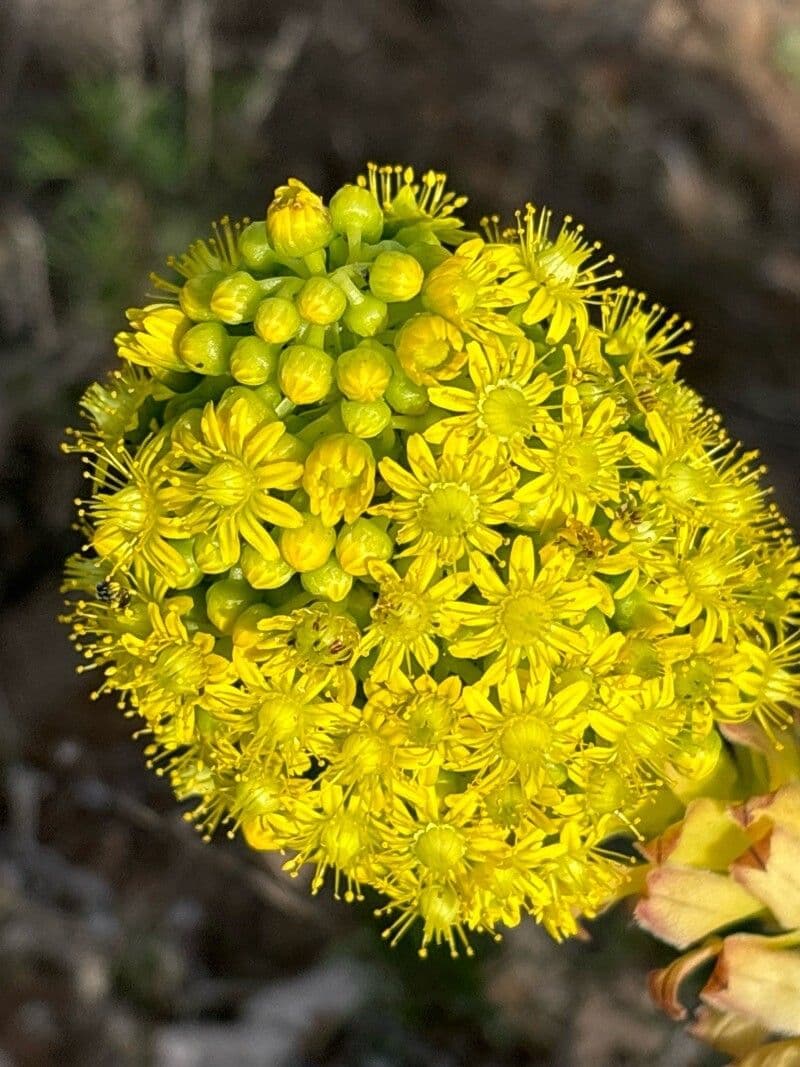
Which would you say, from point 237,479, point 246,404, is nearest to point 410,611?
point 237,479

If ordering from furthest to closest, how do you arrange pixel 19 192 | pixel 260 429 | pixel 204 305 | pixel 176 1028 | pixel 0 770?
pixel 19 192
pixel 0 770
pixel 176 1028
pixel 204 305
pixel 260 429

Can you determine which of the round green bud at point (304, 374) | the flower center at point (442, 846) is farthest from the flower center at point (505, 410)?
the flower center at point (442, 846)

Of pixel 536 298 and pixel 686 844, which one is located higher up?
pixel 536 298

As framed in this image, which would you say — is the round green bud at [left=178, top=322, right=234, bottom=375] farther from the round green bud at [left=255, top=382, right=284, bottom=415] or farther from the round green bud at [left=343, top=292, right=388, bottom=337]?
the round green bud at [left=343, top=292, right=388, bottom=337]

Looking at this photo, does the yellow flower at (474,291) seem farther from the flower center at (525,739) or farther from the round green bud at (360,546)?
the flower center at (525,739)

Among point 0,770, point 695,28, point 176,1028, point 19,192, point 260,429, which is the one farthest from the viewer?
point 695,28

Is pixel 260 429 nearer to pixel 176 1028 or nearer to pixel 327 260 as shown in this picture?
pixel 327 260

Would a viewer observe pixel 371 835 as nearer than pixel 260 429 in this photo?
No

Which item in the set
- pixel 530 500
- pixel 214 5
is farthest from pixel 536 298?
pixel 214 5

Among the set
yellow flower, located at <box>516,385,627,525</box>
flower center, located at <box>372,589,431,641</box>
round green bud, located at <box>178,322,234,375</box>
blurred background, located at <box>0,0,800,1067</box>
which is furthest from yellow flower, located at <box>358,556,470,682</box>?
blurred background, located at <box>0,0,800,1067</box>
